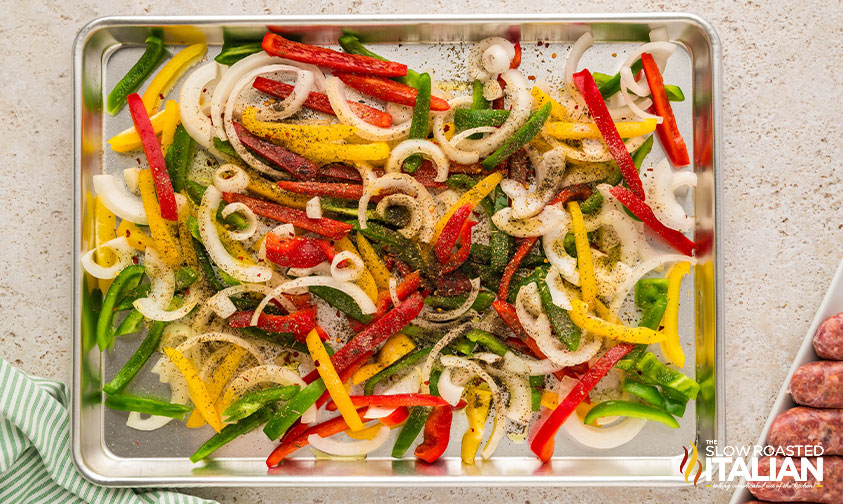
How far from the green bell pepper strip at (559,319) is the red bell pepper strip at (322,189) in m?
0.60

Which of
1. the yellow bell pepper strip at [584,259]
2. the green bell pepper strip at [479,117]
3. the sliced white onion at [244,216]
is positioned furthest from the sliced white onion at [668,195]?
the sliced white onion at [244,216]

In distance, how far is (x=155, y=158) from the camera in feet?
5.85

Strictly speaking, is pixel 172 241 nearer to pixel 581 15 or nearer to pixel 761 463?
pixel 581 15

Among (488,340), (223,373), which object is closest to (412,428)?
(488,340)

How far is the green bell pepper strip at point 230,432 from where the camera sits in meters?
1.83

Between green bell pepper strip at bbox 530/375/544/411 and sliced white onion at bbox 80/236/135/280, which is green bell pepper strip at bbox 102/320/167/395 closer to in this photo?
sliced white onion at bbox 80/236/135/280

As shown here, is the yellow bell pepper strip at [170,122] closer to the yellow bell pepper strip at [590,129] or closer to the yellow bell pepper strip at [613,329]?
the yellow bell pepper strip at [590,129]

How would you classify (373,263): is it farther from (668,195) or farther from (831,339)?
(831,339)

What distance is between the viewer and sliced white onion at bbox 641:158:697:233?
5.93 feet

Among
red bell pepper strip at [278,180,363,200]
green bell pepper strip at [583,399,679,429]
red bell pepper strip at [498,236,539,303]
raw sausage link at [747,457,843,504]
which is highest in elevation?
red bell pepper strip at [278,180,363,200]

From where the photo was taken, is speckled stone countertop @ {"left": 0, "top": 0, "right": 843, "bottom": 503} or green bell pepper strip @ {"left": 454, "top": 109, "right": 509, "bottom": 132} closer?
green bell pepper strip @ {"left": 454, "top": 109, "right": 509, "bottom": 132}

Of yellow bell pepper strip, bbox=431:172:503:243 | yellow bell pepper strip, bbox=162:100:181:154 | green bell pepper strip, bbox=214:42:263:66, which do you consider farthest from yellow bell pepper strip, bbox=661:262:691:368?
yellow bell pepper strip, bbox=162:100:181:154

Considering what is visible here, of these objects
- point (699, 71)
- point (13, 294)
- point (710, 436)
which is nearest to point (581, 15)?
point (699, 71)

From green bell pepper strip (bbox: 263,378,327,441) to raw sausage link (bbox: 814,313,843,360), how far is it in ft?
4.85
